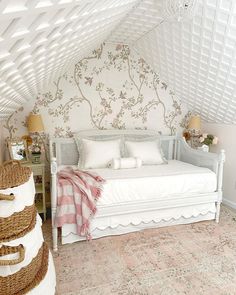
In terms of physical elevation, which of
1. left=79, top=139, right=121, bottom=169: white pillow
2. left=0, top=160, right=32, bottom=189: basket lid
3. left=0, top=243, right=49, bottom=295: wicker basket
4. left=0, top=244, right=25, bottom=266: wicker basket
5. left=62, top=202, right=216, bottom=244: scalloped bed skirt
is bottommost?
left=62, top=202, right=216, bottom=244: scalloped bed skirt

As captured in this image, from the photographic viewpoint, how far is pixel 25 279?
1.43 m

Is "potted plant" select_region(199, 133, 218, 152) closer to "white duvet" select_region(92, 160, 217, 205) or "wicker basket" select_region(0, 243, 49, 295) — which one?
"white duvet" select_region(92, 160, 217, 205)

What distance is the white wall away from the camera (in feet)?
11.0

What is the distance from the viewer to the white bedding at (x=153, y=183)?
2504mm

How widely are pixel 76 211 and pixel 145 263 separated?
77cm

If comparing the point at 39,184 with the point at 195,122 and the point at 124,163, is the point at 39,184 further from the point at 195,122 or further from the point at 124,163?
the point at 195,122

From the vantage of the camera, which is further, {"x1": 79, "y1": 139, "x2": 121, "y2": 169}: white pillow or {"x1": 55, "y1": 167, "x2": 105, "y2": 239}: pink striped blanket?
{"x1": 79, "y1": 139, "x2": 121, "y2": 169}: white pillow

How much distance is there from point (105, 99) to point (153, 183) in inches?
56.4

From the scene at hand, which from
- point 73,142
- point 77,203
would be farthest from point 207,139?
point 77,203

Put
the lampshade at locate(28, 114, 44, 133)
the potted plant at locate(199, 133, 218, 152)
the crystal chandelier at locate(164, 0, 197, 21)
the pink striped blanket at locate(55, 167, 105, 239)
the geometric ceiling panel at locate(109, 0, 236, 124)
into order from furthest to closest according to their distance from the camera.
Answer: the potted plant at locate(199, 133, 218, 152) → the lampshade at locate(28, 114, 44, 133) → the pink striped blanket at locate(55, 167, 105, 239) → the geometric ceiling panel at locate(109, 0, 236, 124) → the crystal chandelier at locate(164, 0, 197, 21)

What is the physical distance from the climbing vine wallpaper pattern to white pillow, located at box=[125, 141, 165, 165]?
1.29ft

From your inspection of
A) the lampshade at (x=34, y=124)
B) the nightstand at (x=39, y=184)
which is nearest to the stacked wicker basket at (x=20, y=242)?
the nightstand at (x=39, y=184)

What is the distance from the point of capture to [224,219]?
3049mm

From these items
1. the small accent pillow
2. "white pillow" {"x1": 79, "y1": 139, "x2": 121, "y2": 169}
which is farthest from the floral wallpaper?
the small accent pillow
